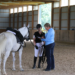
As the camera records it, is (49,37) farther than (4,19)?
No

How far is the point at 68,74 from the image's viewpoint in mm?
4840

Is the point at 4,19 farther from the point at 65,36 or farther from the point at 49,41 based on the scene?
the point at 49,41

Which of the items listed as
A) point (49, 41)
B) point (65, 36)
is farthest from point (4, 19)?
point (49, 41)

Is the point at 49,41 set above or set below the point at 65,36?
above

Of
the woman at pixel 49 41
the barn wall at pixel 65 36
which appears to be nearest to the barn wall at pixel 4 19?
the barn wall at pixel 65 36

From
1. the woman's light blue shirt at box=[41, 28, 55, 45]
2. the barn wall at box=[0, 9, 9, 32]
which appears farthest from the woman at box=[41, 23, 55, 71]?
the barn wall at box=[0, 9, 9, 32]

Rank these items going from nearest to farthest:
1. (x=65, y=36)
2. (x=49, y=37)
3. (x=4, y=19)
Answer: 1. (x=49, y=37)
2. (x=65, y=36)
3. (x=4, y=19)

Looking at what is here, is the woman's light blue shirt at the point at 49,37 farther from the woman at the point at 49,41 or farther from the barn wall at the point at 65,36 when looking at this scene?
the barn wall at the point at 65,36

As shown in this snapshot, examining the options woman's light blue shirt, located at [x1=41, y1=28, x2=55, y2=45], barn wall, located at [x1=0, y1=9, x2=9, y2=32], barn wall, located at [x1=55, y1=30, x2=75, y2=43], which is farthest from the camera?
barn wall, located at [x1=0, y1=9, x2=9, y2=32]

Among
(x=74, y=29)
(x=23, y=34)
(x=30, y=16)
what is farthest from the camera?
(x=30, y=16)

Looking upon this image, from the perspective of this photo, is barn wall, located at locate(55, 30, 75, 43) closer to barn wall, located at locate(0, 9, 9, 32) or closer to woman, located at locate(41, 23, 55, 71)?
barn wall, located at locate(0, 9, 9, 32)

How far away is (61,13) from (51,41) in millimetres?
14866

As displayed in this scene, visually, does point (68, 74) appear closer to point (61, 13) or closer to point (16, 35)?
point (16, 35)

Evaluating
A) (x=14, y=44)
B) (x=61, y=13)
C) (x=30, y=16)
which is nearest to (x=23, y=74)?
(x=14, y=44)
